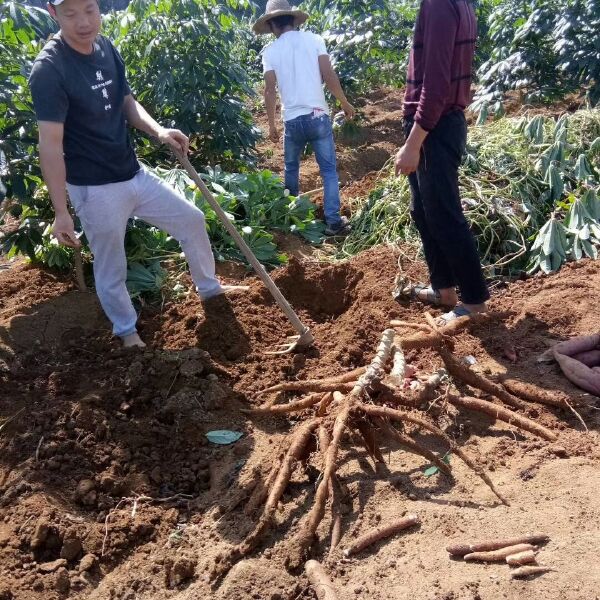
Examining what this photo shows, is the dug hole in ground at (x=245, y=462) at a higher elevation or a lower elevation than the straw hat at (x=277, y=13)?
lower

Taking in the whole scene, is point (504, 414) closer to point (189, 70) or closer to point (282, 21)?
point (282, 21)

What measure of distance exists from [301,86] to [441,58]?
225 cm

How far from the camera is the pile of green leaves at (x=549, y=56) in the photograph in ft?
19.1

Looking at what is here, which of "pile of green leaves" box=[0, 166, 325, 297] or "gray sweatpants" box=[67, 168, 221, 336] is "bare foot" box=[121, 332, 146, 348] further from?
"pile of green leaves" box=[0, 166, 325, 297]

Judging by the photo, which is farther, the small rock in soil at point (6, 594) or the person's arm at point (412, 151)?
the person's arm at point (412, 151)

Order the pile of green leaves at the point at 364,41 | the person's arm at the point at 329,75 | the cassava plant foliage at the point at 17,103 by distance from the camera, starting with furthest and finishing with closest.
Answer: the pile of green leaves at the point at 364,41
the person's arm at the point at 329,75
the cassava plant foliage at the point at 17,103

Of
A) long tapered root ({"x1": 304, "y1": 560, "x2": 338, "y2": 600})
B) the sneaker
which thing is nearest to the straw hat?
the sneaker

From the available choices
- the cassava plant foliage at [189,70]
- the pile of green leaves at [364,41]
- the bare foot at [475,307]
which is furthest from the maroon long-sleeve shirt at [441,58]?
the pile of green leaves at [364,41]

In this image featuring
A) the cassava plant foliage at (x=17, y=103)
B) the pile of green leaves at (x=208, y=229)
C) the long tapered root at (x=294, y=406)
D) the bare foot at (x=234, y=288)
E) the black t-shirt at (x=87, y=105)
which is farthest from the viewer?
the pile of green leaves at (x=208, y=229)

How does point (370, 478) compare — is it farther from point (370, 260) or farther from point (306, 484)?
point (370, 260)

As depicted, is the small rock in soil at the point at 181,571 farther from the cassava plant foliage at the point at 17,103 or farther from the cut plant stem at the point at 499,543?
the cassava plant foliage at the point at 17,103

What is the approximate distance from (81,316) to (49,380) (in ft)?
2.18

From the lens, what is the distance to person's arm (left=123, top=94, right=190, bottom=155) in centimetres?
329

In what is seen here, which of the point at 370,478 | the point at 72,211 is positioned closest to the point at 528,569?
the point at 370,478
